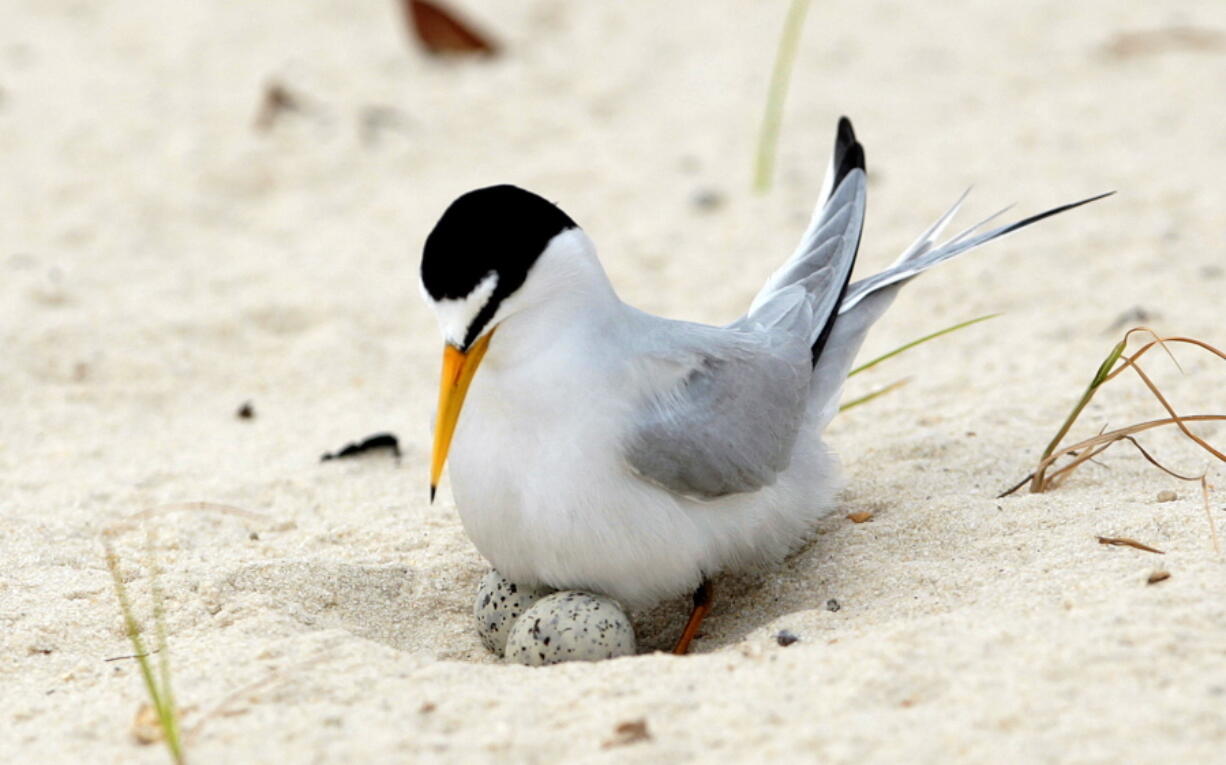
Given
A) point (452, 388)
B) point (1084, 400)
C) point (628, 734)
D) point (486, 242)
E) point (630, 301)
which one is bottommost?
point (628, 734)

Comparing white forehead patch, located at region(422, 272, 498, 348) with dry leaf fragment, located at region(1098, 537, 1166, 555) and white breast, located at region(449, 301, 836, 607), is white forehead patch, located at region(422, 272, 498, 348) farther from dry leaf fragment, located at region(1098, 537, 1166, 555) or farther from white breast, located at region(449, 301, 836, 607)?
dry leaf fragment, located at region(1098, 537, 1166, 555)

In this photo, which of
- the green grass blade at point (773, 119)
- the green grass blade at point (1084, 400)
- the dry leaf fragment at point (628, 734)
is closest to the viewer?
the dry leaf fragment at point (628, 734)

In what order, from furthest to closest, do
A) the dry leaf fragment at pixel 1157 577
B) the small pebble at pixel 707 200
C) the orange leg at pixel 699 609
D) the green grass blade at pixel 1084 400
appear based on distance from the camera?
the small pebble at pixel 707 200, the green grass blade at pixel 1084 400, the orange leg at pixel 699 609, the dry leaf fragment at pixel 1157 577

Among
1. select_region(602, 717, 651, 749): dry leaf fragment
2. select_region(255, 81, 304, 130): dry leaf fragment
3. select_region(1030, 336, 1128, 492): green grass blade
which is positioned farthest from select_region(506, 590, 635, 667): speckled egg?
select_region(255, 81, 304, 130): dry leaf fragment

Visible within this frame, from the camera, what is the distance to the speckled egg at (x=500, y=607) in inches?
139

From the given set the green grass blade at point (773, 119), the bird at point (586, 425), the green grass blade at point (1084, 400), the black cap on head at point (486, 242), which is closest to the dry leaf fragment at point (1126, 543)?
the green grass blade at point (1084, 400)

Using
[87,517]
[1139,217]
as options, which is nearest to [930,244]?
[1139,217]

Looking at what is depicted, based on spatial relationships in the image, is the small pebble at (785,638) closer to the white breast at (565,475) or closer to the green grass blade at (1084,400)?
the white breast at (565,475)

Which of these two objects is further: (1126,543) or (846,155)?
(846,155)

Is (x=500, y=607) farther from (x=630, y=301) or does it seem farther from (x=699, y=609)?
(x=630, y=301)

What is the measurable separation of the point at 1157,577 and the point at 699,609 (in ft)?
3.62

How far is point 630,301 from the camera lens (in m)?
6.16

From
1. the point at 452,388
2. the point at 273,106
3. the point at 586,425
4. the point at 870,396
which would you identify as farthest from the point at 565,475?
the point at 273,106

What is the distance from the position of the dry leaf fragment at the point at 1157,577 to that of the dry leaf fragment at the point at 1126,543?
0.72 feet
